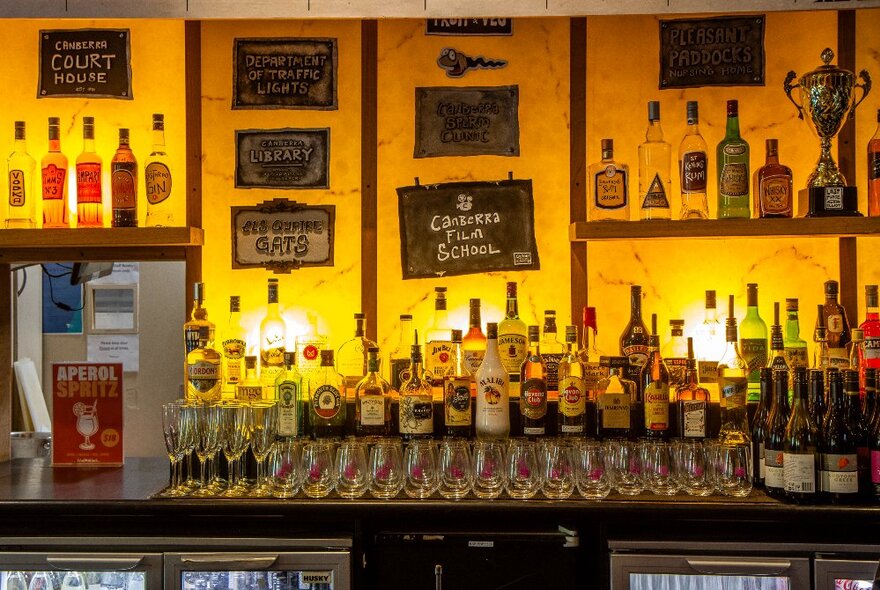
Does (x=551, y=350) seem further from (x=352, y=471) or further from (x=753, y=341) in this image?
(x=352, y=471)

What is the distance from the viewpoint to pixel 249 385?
9.91ft

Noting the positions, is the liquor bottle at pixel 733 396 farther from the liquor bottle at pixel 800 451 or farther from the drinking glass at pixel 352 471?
the drinking glass at pixel 352 471

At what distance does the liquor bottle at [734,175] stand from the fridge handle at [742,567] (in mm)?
1127

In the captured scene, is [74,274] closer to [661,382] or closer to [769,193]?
[661,382]

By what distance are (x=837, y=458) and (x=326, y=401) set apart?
62.7 inches

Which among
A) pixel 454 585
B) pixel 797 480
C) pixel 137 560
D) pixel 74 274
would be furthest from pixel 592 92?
pixel 74 274

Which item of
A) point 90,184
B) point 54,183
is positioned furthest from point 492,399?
point 54,183

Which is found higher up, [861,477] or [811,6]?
[811,6]

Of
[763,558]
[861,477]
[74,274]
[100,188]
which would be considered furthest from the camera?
[74,274]

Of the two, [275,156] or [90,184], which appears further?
[275,156]

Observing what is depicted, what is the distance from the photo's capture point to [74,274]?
15.1ft

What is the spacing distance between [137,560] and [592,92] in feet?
7.12

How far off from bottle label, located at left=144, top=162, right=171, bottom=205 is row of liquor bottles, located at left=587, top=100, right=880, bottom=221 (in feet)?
4.96

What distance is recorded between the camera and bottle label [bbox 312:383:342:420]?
9.57 ft
